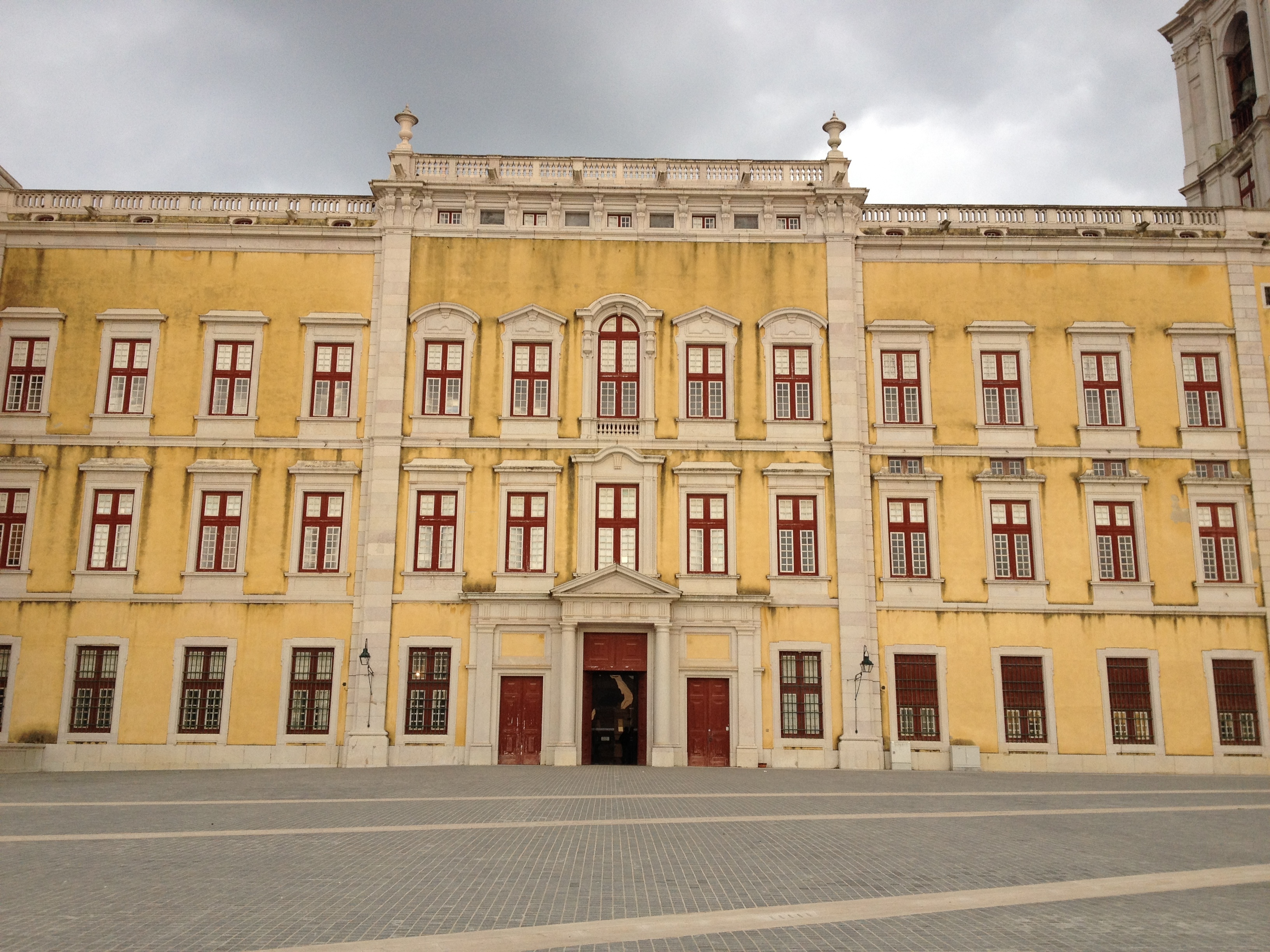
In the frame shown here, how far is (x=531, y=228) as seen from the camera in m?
32.0

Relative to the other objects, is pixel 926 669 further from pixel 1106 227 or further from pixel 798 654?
pixel 1106 227

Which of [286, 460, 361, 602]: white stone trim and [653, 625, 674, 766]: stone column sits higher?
[286, 460, 361, 602]: white stone trim

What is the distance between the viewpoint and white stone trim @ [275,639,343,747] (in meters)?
28.8

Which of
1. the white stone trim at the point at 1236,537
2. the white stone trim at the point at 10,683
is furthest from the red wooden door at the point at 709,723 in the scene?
the white stone trim at the point at 10,683

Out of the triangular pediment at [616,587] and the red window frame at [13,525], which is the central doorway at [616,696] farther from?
the red window frame at [13,525]

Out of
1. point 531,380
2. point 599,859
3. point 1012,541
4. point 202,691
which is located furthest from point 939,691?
point 202,691

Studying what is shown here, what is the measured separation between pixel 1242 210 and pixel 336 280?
30688 millimetres

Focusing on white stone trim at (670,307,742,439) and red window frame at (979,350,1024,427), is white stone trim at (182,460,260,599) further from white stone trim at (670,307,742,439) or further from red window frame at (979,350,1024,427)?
red window frame at (979,350,1024,427)

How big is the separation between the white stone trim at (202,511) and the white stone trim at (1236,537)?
29.7m

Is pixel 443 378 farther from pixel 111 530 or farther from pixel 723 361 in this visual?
pixel 111 530

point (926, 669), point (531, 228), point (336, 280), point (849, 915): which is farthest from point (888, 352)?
point (849, 915)

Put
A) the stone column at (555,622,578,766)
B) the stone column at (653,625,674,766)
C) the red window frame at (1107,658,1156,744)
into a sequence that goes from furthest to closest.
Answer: the red window frame at (1107,658,1156,744) → the stone column at (653,625,674,766) → the stone column at (555,622,578,766)

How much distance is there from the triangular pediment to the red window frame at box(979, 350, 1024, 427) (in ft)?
39.0

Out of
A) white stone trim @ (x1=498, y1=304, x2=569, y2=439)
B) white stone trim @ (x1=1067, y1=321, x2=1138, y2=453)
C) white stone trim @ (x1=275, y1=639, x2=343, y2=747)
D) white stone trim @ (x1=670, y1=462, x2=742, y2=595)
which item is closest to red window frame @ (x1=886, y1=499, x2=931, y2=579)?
white stone trim @ (x1=670, y1=462, x2=742, y2=595)
